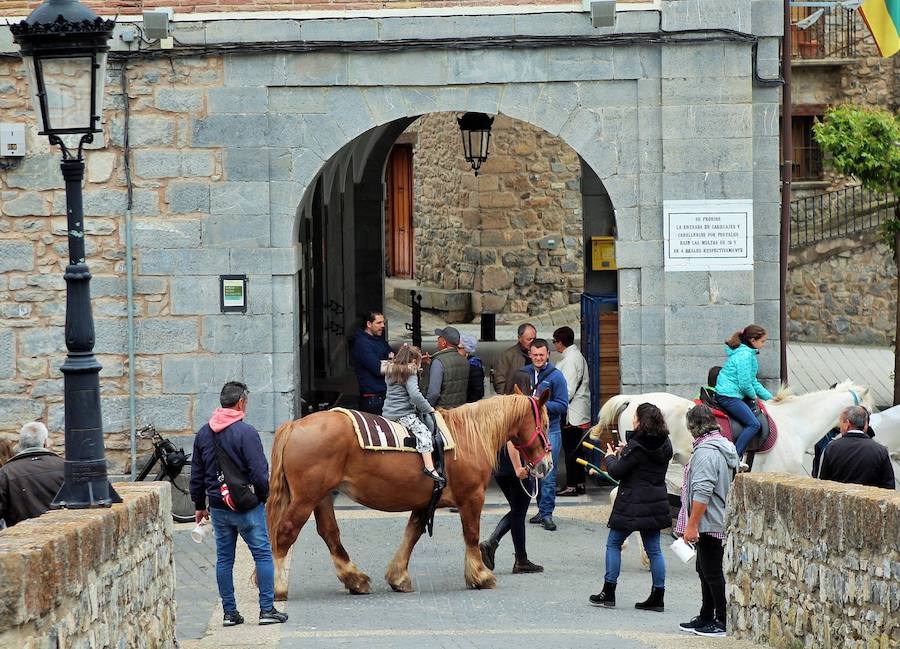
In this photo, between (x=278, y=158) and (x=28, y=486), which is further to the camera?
(x=278, y=158)

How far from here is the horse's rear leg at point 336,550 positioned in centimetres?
980

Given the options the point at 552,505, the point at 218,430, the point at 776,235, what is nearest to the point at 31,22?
the point at 218,430

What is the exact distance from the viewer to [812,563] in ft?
23.5

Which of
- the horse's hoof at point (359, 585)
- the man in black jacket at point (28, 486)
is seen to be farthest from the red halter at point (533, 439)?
the man in black jacket at point (28, 486)

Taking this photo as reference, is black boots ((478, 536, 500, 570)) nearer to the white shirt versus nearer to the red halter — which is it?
the red halter

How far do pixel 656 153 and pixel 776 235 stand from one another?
4.17 feet

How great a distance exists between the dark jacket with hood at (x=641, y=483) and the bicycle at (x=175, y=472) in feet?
14.1

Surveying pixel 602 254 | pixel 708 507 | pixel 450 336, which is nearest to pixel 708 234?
pixel 450 336

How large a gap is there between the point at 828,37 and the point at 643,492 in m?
19.0

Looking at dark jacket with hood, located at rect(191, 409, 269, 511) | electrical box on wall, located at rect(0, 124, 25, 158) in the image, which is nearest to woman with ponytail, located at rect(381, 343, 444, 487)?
dark jacket with hood, located at rect(191, 409, 269, 511)

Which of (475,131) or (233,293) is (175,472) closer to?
(233,293)

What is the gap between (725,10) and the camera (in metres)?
12.5

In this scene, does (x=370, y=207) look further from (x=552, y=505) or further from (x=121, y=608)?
(x=121, y=608)

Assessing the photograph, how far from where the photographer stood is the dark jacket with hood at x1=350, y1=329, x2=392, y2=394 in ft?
42.8
